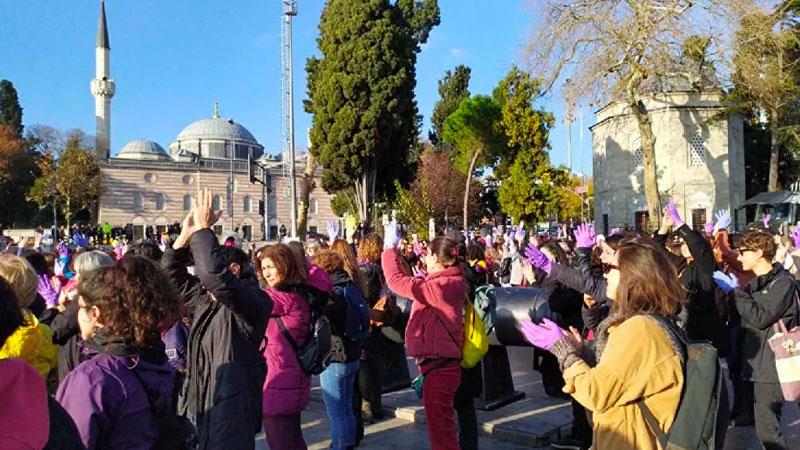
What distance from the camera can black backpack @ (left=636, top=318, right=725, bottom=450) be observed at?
8.75 ft

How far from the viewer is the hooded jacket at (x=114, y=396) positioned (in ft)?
7.50

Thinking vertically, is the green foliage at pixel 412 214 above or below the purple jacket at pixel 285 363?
above

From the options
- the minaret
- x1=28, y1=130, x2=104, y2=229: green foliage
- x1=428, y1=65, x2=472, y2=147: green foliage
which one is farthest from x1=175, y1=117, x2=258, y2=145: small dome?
x1=428, y1=65, x2=472, y2=147: green foliage

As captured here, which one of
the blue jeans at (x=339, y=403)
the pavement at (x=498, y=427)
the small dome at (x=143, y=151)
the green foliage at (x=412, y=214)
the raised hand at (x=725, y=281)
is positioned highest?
the small dome at (x=143, y=151)

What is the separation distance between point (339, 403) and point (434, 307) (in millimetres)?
1155

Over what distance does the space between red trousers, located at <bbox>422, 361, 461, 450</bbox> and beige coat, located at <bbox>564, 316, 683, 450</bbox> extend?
75.8 inches

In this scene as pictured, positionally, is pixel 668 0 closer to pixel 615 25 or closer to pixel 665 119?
pixel 615 25

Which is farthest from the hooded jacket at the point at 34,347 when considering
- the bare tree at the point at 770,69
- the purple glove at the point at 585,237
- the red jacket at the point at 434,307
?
the bare tree at the point at 770,69

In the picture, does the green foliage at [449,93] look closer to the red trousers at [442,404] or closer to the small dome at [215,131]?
the small dome at [215,131]

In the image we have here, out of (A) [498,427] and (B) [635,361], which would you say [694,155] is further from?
(B) [635,361]

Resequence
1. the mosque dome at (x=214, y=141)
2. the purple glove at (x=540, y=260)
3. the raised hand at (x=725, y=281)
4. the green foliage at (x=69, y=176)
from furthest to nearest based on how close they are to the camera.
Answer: the mosque dome at (x=214, y=141), the green foliage at (x=69, y=176), the raised hand at (x=725, y=281), the purple glove at (x=540, y=260)

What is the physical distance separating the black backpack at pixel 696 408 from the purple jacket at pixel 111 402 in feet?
6.46

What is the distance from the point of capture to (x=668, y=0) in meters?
23.2

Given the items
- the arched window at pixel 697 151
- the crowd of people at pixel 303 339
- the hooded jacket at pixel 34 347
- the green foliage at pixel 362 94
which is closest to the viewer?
the crowd of people at pixel 303 339
